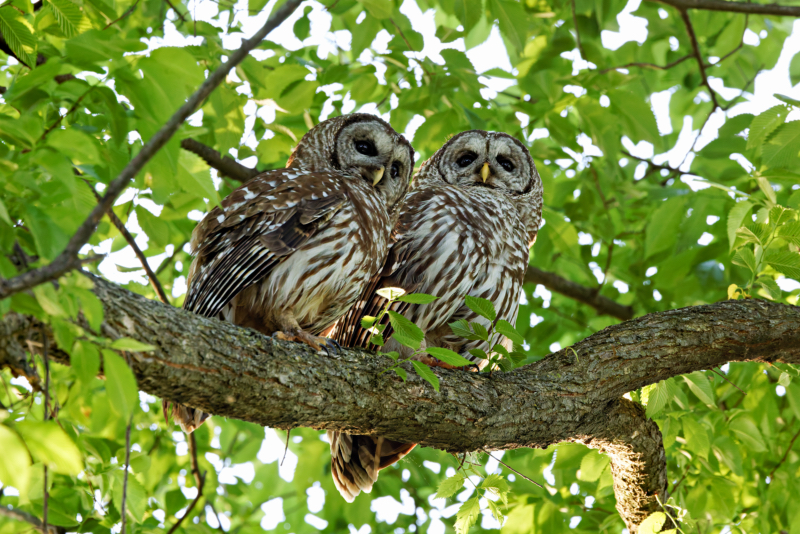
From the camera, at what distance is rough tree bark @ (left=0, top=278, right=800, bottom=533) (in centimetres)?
176

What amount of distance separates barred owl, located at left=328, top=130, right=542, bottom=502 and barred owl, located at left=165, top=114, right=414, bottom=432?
252mm

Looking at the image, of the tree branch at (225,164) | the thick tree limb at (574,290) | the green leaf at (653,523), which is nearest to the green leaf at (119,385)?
the green leaf at (653,523)

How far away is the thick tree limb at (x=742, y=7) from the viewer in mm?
A: 3207

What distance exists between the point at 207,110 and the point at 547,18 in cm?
236

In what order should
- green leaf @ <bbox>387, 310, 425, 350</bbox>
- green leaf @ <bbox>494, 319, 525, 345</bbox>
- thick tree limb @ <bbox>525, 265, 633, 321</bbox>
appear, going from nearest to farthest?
green leaf @ <bbox>387, 310, 425, 350</bbox> < green leaf @ <bbox>494, 319, 525, 345</bbox> < thick tree limb @ <bbox>525, 265, 633, 321</bbox>

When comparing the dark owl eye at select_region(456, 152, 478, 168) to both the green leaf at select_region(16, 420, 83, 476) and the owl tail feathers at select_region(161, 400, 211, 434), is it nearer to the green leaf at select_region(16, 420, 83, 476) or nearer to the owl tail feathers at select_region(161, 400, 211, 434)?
the owl tail feathers at select_region(161, 400, 211, 434)

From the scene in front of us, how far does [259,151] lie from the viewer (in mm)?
3887

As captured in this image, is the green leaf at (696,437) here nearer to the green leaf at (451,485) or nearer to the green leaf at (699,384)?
the green leaf at (699,384)

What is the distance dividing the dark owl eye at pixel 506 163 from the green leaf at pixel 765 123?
1761 mm

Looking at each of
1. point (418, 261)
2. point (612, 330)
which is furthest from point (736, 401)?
point (418, 261)

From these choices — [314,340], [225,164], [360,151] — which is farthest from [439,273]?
[225,164]

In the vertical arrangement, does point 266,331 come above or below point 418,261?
below

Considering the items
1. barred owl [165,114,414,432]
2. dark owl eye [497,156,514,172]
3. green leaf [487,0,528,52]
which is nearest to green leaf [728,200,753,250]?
green leaf [487,0,528,52]

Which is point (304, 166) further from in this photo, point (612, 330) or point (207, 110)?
point (612, 330)
